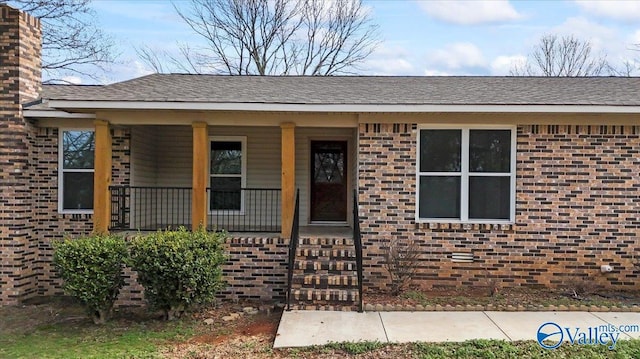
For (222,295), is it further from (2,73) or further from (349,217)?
(2,73)

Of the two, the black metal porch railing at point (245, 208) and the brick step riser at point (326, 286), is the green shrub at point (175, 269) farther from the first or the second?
the black metal porch railing at point (245, 208)

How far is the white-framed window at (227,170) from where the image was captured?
401 inches

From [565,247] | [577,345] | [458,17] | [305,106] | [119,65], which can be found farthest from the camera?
[458,17]

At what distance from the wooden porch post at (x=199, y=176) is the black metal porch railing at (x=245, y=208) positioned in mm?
2137

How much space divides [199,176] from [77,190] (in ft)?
8.53

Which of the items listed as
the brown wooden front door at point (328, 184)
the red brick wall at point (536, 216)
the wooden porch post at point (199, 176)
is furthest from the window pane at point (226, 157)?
the red brick wall at point (536, 216)

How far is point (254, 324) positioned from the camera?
6559mm

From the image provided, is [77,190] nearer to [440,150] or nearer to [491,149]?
[440,150]

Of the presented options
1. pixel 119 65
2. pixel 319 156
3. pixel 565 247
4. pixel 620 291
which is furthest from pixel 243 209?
pixel 119 65

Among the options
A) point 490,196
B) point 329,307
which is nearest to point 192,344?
point 329,307

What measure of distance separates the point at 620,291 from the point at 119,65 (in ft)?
69.1

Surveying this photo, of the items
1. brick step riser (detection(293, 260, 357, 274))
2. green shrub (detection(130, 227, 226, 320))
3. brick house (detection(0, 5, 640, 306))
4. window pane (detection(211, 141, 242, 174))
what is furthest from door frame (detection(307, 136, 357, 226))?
green shrub (detection(130, 227, 226, 320))

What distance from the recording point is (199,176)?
7965mm

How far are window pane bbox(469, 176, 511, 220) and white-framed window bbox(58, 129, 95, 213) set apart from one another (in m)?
6.82
